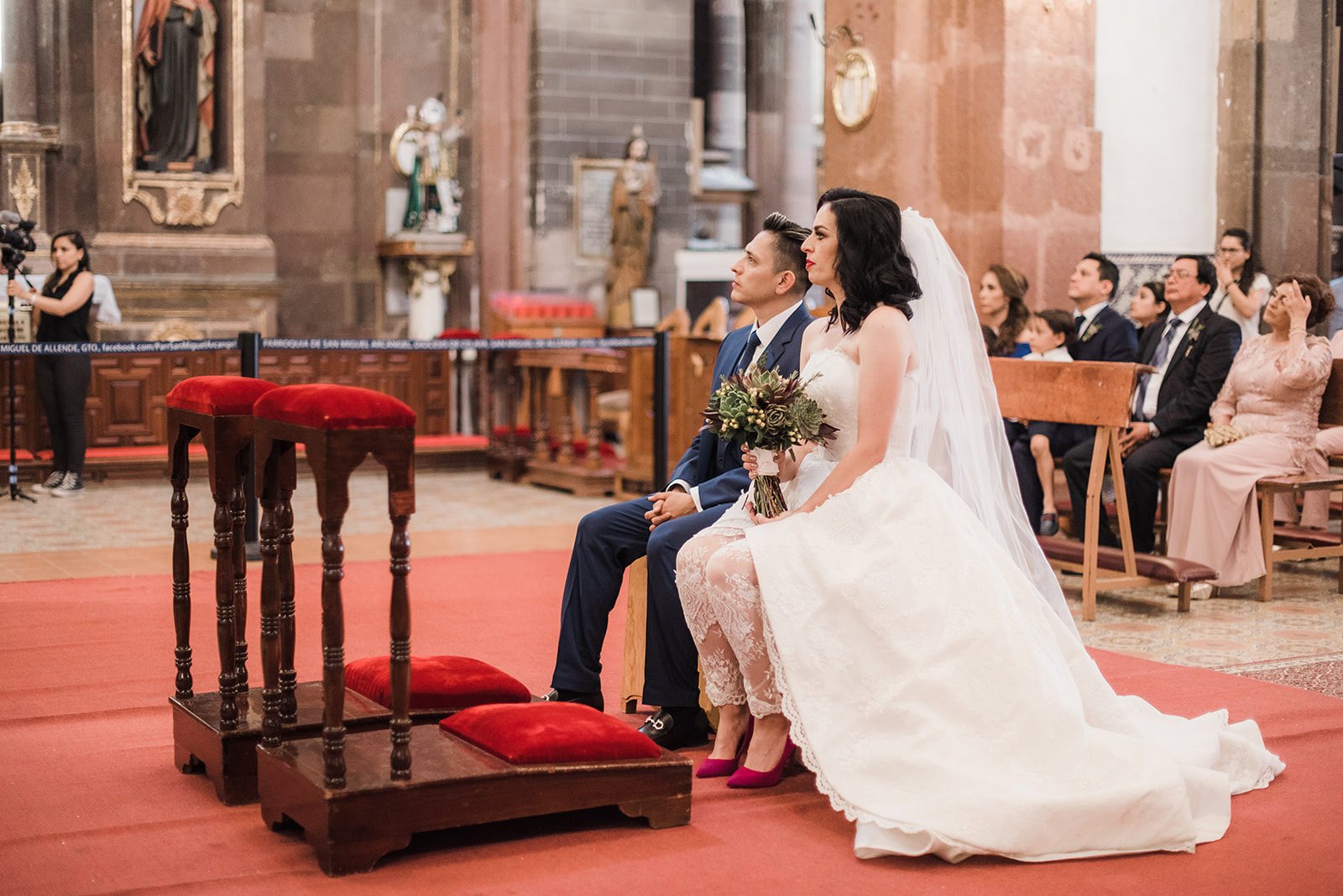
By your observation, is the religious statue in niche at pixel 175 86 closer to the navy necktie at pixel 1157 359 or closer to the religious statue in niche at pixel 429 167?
the religious statue in niche at pixel 429 167

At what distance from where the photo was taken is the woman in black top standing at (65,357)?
30.5 ft

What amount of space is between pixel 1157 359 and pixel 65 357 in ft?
21.8

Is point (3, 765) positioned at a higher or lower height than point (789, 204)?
lower

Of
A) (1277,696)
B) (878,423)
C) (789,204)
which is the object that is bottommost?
(1277,696)

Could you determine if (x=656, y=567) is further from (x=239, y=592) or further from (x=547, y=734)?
(x=239, y=592)

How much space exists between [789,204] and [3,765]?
1365 cm

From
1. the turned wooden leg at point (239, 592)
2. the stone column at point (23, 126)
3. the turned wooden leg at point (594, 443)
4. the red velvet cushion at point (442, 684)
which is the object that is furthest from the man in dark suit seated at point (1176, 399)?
the stone column at point (23, 126)

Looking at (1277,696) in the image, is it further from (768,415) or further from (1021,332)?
(1021,332)

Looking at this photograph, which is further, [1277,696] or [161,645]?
[161,645]

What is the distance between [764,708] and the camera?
3.63 meters

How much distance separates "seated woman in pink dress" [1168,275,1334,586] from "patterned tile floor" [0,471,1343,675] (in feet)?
0.86

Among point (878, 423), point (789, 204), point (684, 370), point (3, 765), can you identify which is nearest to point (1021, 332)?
point (684, 370)

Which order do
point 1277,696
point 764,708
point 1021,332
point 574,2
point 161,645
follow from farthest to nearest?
point 574,2 → point 1021,332 → point 161,645 → point 1277,696 → point 764,708

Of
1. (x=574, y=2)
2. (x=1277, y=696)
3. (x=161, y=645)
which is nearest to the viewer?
(x=1277, y=696)
